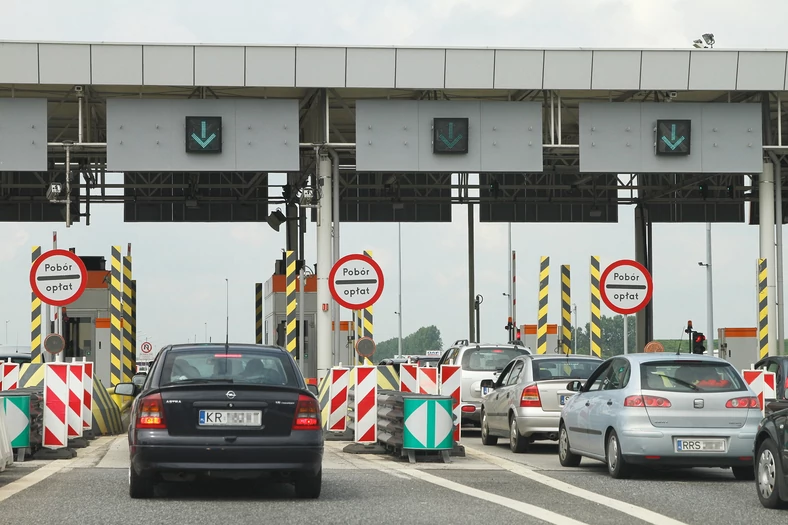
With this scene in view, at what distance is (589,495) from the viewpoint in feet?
42.5

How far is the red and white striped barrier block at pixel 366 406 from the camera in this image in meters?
19.0

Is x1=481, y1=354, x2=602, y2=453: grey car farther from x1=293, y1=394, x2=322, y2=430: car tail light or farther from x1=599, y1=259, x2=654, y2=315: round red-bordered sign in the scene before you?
x1=293, y1=394, x2=322, y2=430: car tail light

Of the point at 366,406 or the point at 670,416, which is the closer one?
the point at 670,416

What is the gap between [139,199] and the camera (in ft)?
133

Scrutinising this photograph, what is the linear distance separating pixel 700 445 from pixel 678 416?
1.22ft

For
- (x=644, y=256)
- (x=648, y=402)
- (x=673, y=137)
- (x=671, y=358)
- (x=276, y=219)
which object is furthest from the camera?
(x=644, y=256)

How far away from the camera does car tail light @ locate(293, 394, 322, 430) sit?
1195 cm

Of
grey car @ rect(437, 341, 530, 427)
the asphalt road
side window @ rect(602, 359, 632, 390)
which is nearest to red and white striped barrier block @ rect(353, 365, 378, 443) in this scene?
the asphalt road

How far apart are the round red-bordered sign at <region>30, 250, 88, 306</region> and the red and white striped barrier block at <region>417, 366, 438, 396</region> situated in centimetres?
538

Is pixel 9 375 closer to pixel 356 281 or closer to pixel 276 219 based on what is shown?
pixel 356 281

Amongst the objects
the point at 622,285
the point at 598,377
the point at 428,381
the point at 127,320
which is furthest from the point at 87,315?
the point at 598,377

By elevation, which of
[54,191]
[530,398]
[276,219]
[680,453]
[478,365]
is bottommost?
[680,453]

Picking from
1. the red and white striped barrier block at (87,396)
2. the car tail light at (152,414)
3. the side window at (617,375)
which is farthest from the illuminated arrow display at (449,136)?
the car tail light at (152,414)

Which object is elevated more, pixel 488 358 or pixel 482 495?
pixel 488 358
